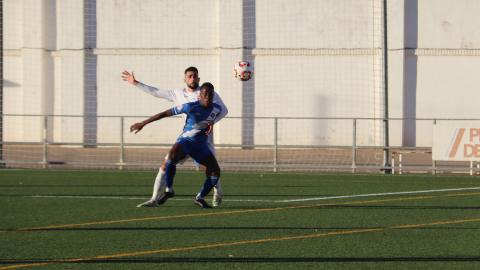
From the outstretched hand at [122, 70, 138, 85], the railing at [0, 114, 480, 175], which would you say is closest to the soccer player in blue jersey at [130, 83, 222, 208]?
the outstretched hand at [122, 70, 138, 85]

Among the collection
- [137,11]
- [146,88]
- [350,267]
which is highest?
[137,11]

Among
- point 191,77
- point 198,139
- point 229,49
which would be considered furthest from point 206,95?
point 229,49

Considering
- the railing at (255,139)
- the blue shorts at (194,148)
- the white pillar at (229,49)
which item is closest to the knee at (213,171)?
the blue shorts at (194,148)

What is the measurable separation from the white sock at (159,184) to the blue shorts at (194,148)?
46 centimetres

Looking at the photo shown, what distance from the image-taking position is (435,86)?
3906 cm

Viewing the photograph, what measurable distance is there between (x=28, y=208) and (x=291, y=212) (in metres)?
3.61

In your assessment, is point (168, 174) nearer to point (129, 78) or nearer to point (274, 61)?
point (129, 78)

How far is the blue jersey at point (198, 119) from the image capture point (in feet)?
44.3

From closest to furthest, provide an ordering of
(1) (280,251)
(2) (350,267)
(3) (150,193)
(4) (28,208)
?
(2) (350,267) → (1) (280,251) → (4) (28,208) → (3) (150,193)

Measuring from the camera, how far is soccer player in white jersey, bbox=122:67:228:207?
13.8 metres

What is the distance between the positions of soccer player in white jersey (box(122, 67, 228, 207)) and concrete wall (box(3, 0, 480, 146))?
22.9 meters

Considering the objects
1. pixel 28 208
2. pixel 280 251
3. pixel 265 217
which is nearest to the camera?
pixel 280 251

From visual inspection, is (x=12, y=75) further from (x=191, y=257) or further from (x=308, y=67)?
(x=191, y=257)

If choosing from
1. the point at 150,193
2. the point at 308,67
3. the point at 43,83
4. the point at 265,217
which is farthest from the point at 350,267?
the point at 43,83
